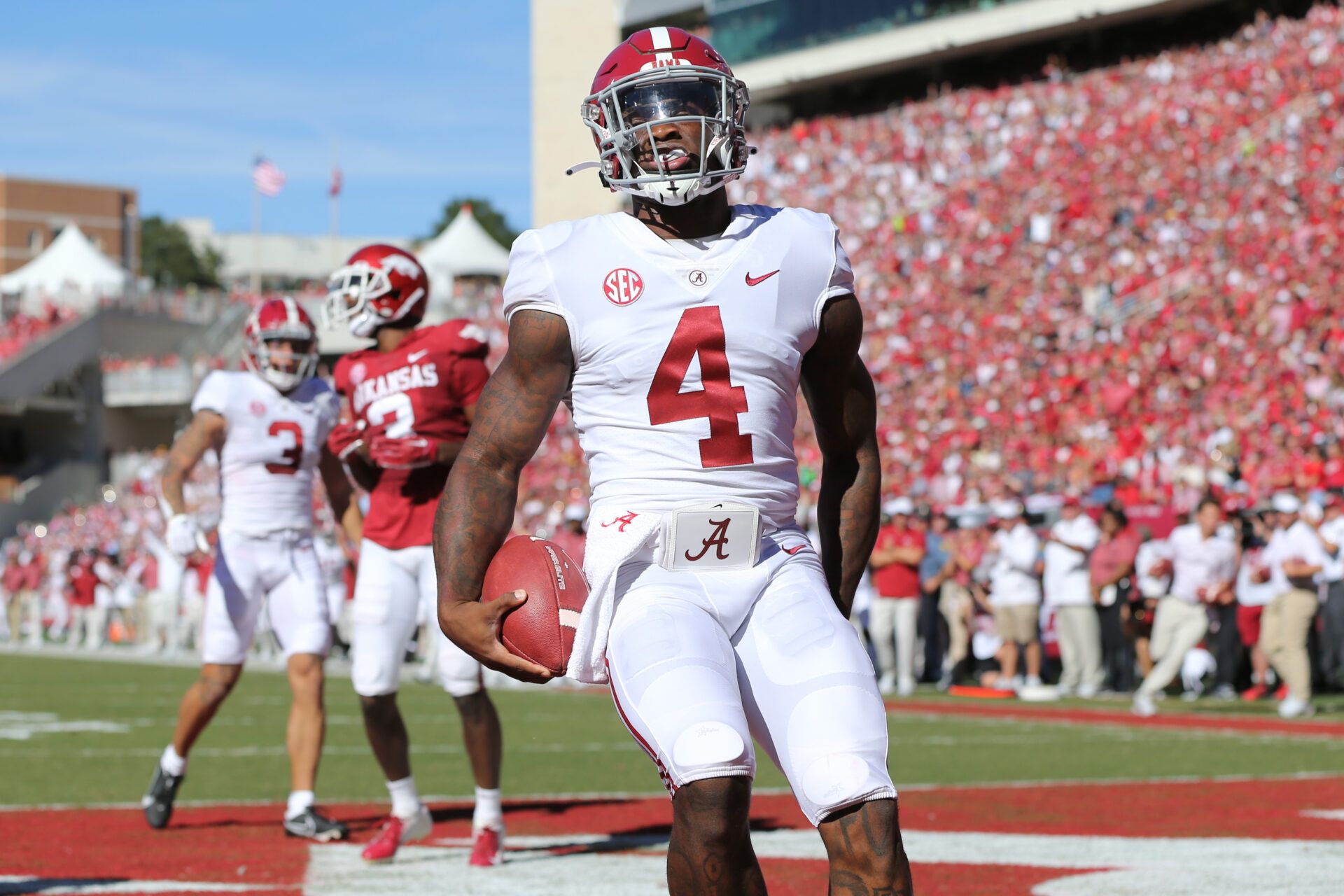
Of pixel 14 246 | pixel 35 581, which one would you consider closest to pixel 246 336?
pixel 35 581

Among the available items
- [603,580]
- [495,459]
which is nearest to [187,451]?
[495,459]

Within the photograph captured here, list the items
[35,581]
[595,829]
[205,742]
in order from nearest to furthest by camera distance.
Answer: [595,829] → [205,742] → [35,581]

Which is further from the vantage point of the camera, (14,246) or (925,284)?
(14,246)

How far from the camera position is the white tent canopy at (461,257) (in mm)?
48812

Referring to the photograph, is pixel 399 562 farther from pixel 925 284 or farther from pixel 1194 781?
pixel 925 284

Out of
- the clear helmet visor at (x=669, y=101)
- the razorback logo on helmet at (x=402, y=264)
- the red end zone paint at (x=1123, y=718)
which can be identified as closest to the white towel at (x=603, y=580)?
the clear helmet visor at (x=669, y=101)

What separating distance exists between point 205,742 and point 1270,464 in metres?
9.91

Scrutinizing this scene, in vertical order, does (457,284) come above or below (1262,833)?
above

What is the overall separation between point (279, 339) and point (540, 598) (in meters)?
4.62

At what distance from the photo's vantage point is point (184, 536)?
287 inches

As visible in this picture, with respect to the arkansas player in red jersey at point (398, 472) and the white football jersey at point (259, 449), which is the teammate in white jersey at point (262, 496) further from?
the arkansas player in red jersey at point (398, 472)

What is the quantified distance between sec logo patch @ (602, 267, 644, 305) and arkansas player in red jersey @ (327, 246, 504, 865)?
3214 mm

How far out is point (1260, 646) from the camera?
13.7 metres

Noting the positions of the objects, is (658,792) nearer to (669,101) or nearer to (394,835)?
(394,835)
